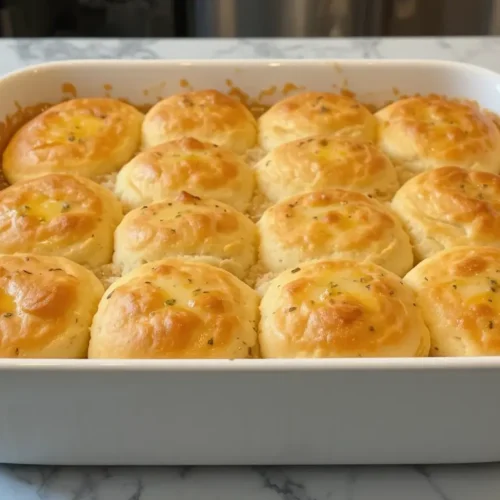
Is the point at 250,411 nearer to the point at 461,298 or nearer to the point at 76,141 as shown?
the point at 461,298

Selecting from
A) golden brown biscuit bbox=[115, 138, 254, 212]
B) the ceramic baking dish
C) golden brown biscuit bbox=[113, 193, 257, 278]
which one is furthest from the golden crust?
the ceramic baking dish

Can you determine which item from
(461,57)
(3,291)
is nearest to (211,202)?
(3,291)

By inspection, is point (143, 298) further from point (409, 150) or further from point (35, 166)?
point (409, 150)

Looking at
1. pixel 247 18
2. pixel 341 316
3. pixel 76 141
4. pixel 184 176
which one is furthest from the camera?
pixel 247 18

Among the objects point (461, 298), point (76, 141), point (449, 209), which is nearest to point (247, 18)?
point (76, 141)

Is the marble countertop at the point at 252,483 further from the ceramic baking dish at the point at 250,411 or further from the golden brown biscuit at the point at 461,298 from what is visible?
the golden brown biscuit at the point at 461,298

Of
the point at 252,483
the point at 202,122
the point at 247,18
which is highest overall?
the point at 202,122
